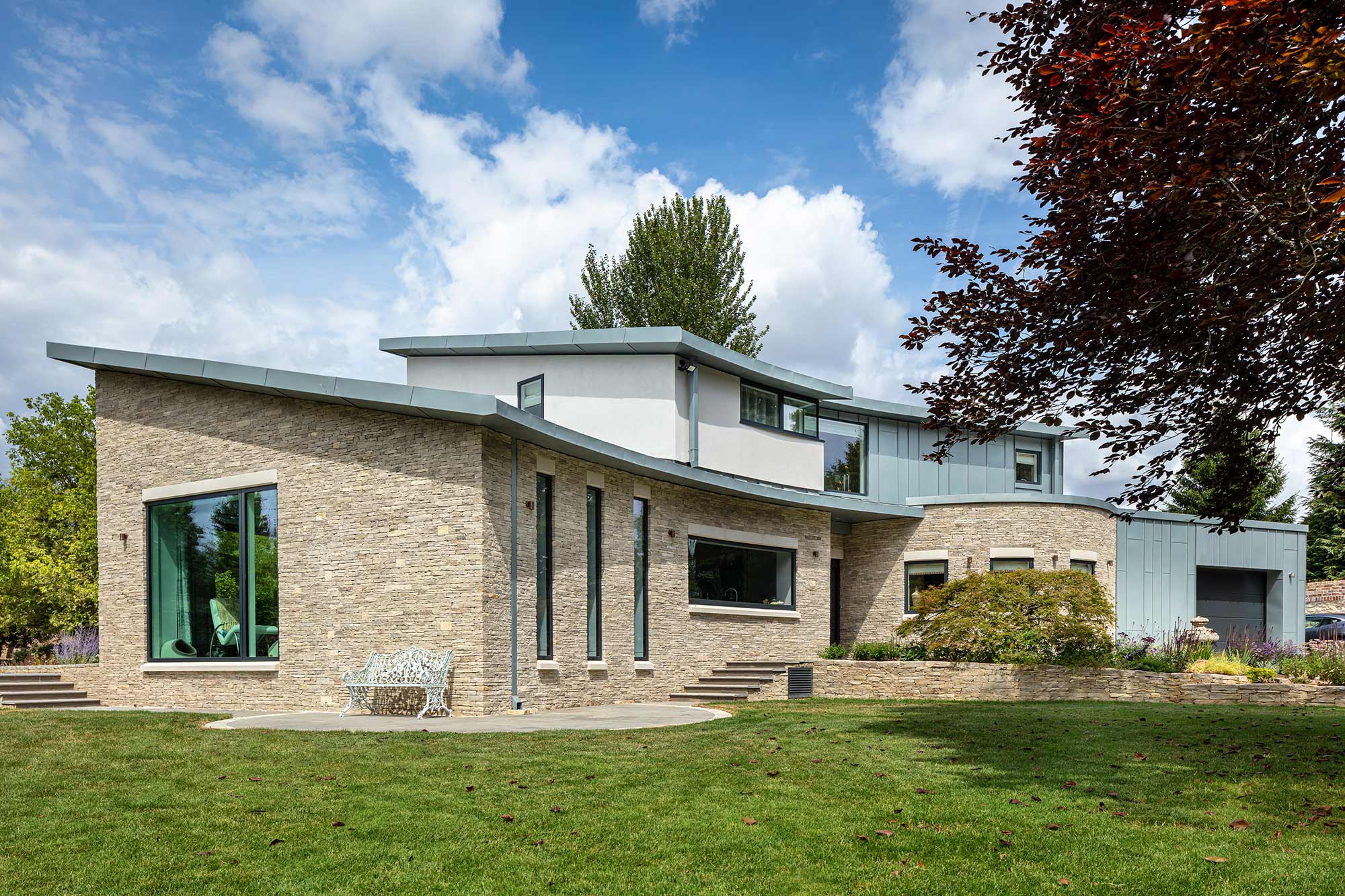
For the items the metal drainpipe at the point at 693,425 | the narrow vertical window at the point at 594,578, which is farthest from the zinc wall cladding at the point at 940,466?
the narrow vertical window at the point at 594,578

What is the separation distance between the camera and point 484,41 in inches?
653

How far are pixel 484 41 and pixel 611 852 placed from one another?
45.4 feet

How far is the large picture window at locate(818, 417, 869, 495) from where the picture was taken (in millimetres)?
26062

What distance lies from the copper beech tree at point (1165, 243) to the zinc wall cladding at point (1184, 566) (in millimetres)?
15972

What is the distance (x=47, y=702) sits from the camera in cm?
1672

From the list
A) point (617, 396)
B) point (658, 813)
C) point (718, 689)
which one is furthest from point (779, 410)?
point (658, 813)

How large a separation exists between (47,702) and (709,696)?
11.0 m

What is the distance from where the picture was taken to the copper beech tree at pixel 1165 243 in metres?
7.09

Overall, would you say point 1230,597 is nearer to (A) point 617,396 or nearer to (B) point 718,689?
(B) point 718,689

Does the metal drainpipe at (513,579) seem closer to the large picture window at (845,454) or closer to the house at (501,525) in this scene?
the house at (501,525)

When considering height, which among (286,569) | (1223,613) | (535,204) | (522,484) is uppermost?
(535,204)

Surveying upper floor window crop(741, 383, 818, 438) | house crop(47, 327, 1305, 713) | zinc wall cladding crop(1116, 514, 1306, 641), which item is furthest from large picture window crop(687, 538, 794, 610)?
zinc wall cladding crop(1116, 514, 1306, 641)

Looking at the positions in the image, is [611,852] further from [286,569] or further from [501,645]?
[286,569]

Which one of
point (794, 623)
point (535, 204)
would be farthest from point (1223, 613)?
point (535, 204)
